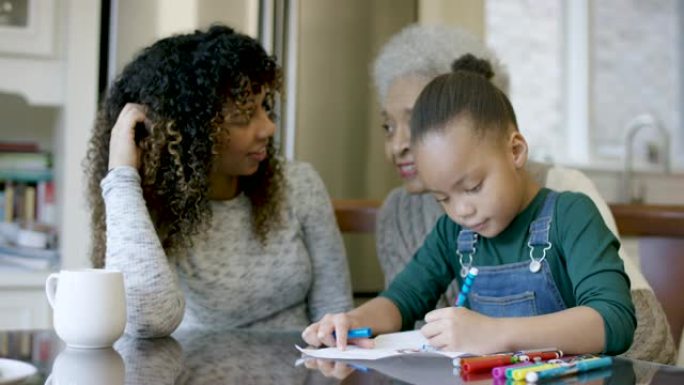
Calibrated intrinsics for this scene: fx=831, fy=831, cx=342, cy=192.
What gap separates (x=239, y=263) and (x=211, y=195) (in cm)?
14

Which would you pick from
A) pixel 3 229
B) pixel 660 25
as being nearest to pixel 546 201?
pixel 3 229

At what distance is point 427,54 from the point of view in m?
1.77

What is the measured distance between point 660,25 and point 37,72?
9.48 feet

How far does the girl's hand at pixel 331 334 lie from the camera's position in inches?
40.1

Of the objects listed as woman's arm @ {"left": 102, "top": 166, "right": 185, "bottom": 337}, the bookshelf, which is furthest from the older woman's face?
the bookshelf

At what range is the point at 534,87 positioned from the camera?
3695mm

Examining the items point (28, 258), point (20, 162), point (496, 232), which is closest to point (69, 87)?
point (20, 162)

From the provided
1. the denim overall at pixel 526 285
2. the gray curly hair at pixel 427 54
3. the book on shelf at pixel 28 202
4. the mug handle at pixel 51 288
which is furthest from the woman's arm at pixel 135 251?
the book on shelf at pixel 28 202

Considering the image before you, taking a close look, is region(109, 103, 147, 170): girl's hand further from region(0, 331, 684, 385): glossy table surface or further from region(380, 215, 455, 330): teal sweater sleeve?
region(380, 215, 455, 330): teal sweater sleeve

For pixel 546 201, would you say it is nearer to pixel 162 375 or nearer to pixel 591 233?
pixel 591 233

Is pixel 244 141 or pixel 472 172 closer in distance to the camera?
pixel 472 172

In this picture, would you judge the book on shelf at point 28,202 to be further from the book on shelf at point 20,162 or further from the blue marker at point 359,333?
the blue marker at point 359,333

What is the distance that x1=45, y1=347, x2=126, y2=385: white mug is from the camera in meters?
0.79

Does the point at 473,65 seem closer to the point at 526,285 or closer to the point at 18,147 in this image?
the point at 526,285
